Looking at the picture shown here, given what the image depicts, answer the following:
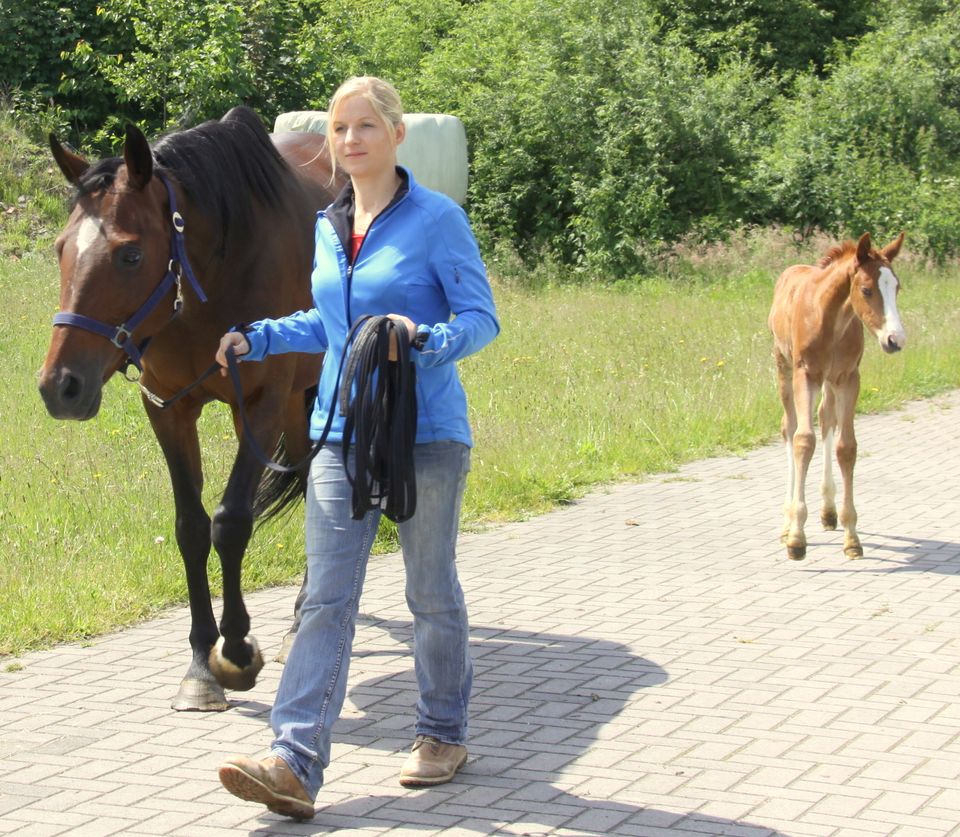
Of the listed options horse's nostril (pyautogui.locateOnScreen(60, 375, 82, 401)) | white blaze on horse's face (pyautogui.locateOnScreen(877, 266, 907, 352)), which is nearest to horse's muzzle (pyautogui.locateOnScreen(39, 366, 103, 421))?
horse's nostril (pyautogui.locateOnScreen(60, 375, 82, 401))

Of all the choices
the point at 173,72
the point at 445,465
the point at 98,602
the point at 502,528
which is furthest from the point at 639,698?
the point at 173,72

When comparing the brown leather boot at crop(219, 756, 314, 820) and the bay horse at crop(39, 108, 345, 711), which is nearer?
the brown leather boot at crop(219, 756, 314, 820)

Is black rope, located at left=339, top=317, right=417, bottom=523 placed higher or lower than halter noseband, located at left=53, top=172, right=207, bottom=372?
lower

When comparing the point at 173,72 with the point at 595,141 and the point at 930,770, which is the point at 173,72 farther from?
the point at 930,770

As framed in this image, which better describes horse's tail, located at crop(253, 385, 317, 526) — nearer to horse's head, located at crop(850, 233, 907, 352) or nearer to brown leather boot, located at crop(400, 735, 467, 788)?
brown leather boot, located at crop(400, 735, 467, 788)

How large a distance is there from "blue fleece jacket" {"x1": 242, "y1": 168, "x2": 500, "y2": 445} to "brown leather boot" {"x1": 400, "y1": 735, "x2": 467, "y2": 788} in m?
1.02

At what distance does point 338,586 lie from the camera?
423cm

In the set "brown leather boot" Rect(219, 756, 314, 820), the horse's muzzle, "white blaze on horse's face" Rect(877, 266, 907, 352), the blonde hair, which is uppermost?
the blonde hair

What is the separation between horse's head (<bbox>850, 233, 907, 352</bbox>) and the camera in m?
7.80

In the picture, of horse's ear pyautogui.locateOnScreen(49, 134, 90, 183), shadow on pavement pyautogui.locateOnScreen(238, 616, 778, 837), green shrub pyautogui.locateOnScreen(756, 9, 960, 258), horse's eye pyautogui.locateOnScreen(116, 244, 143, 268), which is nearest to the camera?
shadow on pavement pyautogui.locateOnScreen(238, 616, 778, 837)

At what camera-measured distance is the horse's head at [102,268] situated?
15.4ft

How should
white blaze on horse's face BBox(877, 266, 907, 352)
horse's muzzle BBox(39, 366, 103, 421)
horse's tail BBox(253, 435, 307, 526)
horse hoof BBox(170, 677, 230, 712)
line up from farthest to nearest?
1. white blaze on horse's face BBox(877, 266, 907, 352)
2. horse's tail BBox(253, 435, 307, 526)
3. horse hoof BBox(170, 677, 230, 712)
4. horse's muzzle BBox(39, 366, 103, 421)

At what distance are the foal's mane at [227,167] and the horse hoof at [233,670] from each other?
5.37ft

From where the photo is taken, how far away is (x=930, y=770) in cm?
460
